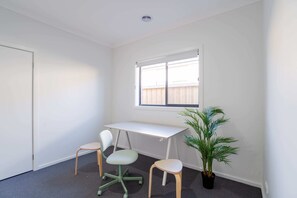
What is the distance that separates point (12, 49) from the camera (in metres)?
2.26

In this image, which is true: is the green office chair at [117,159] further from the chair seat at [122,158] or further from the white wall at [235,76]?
the white wall at [235,76]

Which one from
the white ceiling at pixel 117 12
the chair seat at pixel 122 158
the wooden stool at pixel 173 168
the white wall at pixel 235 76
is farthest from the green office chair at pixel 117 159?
the white ceiling at pixel 117 12

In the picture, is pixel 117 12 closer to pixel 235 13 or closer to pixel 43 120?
pixel 235 13

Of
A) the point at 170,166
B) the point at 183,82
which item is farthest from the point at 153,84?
the point at 170,166

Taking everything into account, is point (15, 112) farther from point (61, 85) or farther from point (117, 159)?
point (117, 159)

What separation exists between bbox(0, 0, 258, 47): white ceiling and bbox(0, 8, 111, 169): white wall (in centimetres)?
24

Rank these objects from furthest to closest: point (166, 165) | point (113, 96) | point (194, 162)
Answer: point (113, 96), point (194, 162), point (166, 165)

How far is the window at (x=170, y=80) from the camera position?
2.72 meters

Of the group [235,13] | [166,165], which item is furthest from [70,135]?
[235,13]

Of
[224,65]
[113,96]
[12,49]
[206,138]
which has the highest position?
[12,49]

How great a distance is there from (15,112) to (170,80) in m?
2.83

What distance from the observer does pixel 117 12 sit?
2354mm

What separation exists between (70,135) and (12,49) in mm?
1824

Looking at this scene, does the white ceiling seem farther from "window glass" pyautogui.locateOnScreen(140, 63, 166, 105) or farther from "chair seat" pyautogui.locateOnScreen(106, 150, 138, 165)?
"chair seat" pyautogui.locateOnScreen(106, 150, 138, 165)
